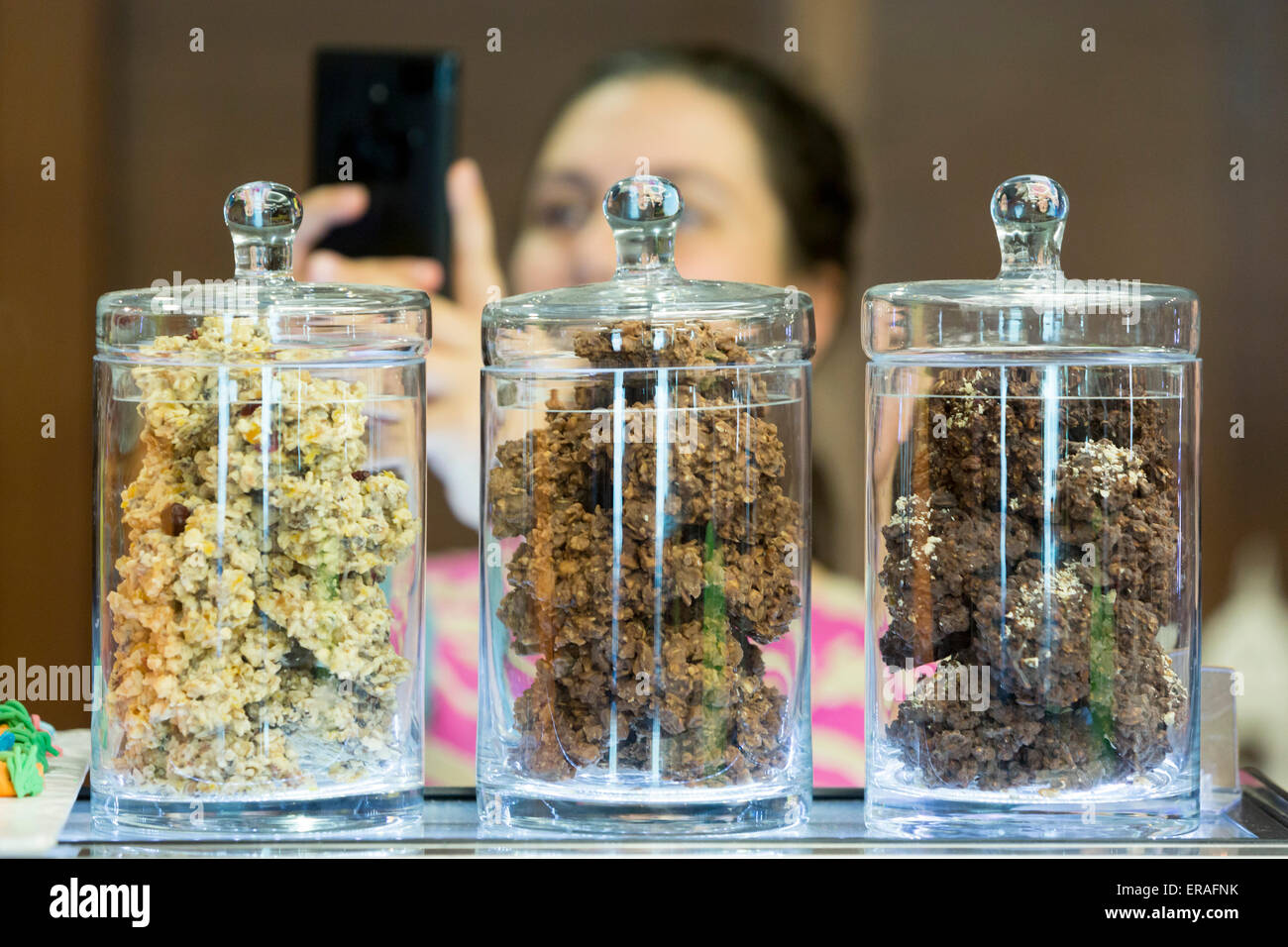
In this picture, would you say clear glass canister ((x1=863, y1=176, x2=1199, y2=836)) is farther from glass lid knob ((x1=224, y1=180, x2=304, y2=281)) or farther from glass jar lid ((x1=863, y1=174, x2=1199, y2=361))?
glass lid knob ((x1=224, y1=180, x2=304, y2=281))

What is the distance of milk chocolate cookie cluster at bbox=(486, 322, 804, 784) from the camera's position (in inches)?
31.0

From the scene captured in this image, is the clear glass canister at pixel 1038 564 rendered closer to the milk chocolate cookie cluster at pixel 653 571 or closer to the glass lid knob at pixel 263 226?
the milk chocolate cookie cluster at pixel 653 571

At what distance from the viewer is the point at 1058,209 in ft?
2.76

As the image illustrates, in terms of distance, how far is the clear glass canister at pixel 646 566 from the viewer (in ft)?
2.59

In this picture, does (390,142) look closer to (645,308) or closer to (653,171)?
(653,171)

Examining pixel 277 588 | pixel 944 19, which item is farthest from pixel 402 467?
pixel 944 19

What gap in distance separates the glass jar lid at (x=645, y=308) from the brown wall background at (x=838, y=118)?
829 mm

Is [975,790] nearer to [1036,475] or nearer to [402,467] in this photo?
[1036,475]

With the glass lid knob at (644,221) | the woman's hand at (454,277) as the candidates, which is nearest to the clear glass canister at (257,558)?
the glass lid knob at (644,221)

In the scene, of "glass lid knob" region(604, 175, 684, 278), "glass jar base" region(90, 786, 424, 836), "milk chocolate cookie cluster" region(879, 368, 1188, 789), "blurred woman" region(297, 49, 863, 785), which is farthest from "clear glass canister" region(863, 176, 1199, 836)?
"blurred woman" region(297, 49, 863, 785)

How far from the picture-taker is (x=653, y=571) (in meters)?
0.79

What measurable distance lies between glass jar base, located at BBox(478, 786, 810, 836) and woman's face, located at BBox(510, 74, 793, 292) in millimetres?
931
